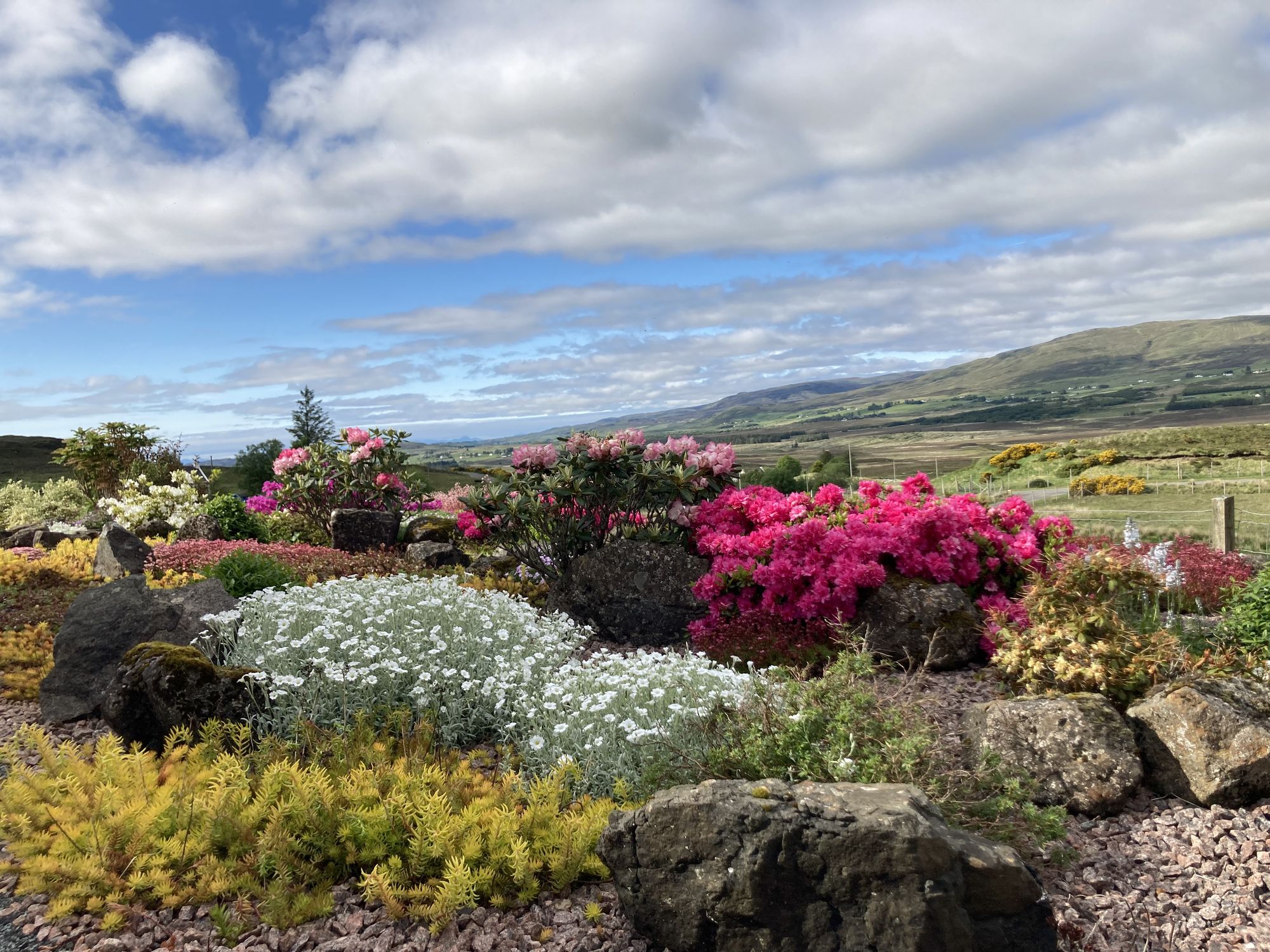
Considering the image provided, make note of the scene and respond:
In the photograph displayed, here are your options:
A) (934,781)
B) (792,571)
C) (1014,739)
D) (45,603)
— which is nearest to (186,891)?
(934,781)

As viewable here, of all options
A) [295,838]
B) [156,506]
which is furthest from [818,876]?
[156,506]

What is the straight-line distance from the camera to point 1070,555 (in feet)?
19.9

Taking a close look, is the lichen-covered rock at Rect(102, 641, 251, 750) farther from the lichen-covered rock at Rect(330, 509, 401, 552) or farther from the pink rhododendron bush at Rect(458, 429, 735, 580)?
the lichen-covered rock at Rect(330, 509, 401, 552)

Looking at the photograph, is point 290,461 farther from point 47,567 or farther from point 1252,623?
point 1252,623

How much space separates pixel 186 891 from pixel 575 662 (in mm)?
3344

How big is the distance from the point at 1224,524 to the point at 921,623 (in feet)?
24.8

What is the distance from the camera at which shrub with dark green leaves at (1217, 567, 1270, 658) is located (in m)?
6.26

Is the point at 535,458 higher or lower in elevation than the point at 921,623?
higher

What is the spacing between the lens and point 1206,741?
4594 mm

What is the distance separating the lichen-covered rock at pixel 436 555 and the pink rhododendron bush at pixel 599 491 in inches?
136

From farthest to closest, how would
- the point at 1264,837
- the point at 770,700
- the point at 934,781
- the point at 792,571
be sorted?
1. the point at 792,571
2. the point at 770,700
3. the point at 1264,837
4. the point at 934,781

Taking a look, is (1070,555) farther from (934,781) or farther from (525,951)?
(525,951)

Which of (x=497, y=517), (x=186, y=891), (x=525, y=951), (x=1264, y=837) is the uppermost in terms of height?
(x=497, y=517)

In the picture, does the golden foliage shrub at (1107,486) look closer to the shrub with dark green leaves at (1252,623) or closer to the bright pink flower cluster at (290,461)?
the shrub with dark green leaves at (1252,623)
